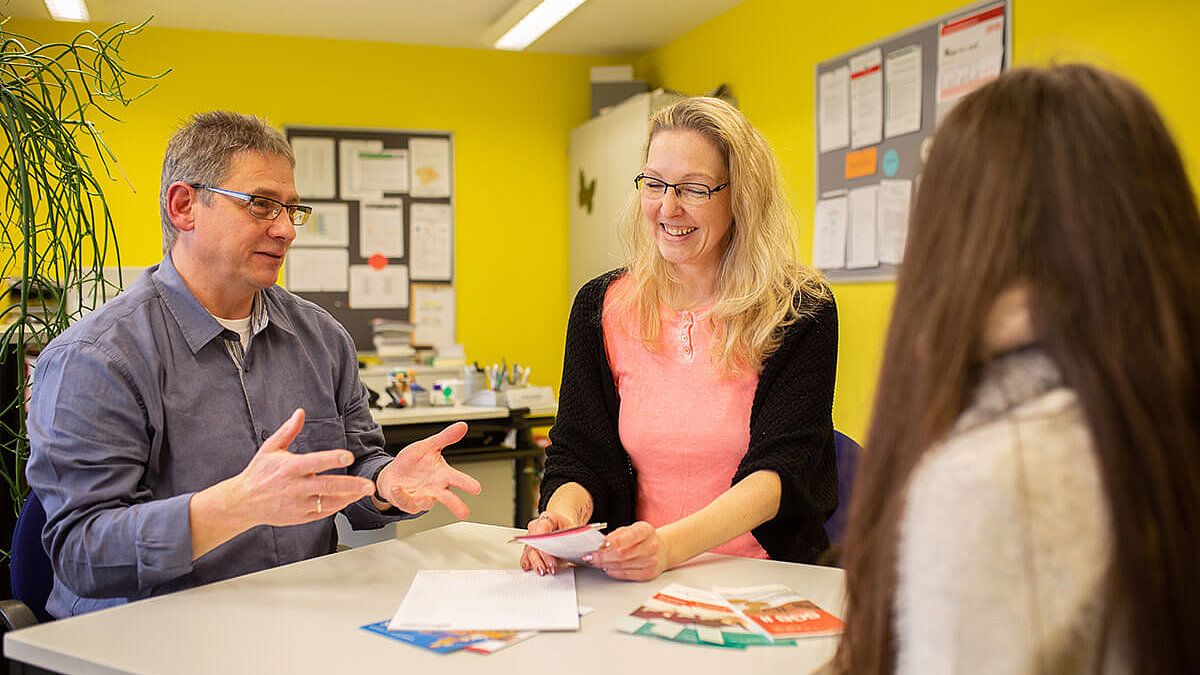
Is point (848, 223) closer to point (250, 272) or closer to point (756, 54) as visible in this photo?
point (756, 54)

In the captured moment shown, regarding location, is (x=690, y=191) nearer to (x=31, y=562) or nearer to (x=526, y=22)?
(x=31, y=562)

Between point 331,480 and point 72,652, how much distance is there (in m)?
0.37

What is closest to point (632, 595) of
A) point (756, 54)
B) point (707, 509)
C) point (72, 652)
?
point (707, 509)

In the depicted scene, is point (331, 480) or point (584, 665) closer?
point (584, 665)

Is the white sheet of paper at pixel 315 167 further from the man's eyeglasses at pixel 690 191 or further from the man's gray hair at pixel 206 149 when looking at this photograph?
the man's eyeglasses at pixel 690 191

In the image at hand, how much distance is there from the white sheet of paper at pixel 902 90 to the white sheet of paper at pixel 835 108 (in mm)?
254

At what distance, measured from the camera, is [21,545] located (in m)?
1.57

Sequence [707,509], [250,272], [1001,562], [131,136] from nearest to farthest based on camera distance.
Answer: [1001,562]
[707,509]
[250,272]
[131,136]

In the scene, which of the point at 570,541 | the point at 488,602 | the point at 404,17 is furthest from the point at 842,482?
the point at 404,17

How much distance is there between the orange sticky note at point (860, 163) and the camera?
3.95m

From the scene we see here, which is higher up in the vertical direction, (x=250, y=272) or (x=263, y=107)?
(x=263, y=107)

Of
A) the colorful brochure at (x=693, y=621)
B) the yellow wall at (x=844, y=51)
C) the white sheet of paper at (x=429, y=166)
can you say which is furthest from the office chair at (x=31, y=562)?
the white sheet of paper at (x=429, y=166)

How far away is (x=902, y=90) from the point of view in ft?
12.3

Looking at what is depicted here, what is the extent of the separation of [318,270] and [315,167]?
0.62m
